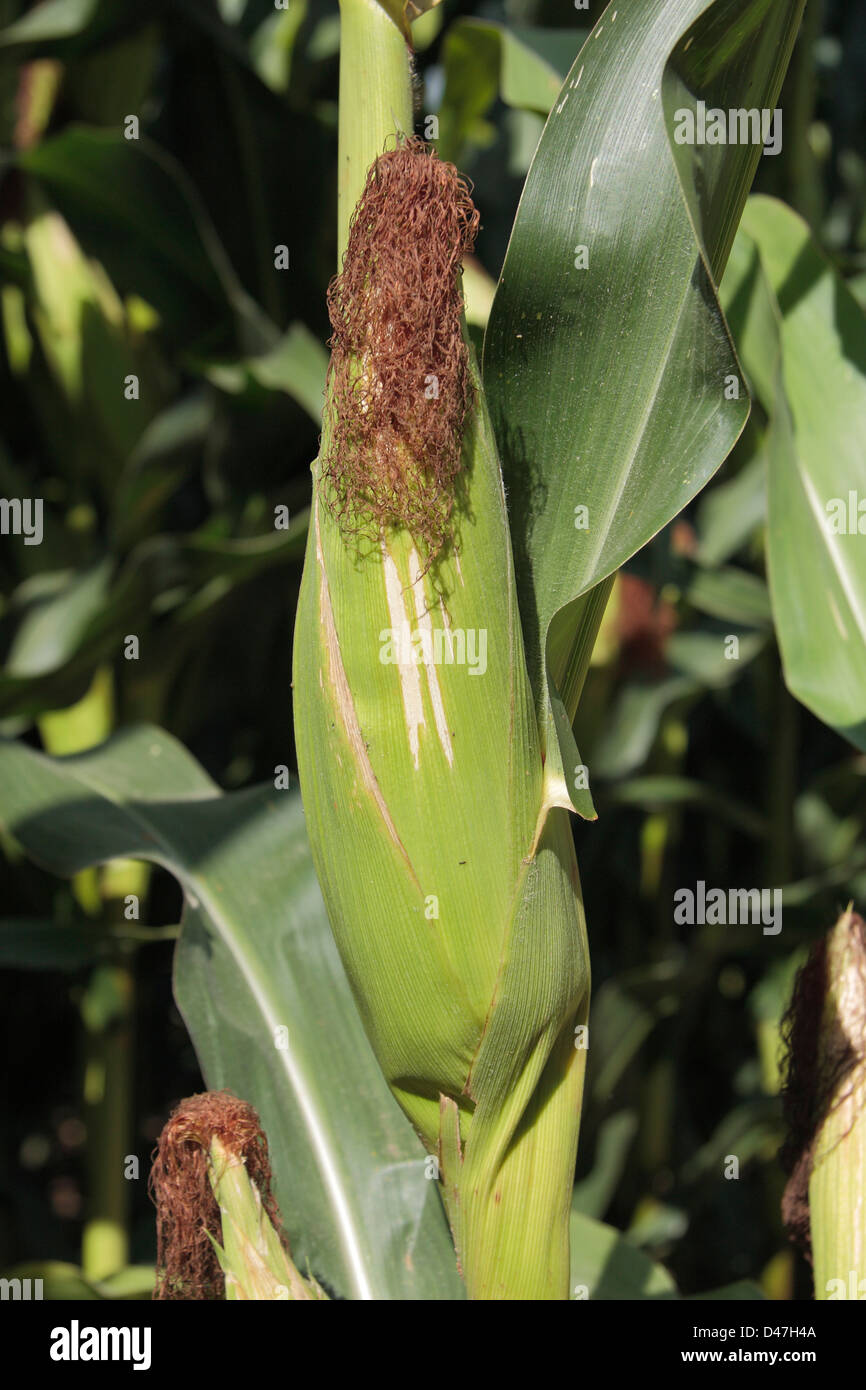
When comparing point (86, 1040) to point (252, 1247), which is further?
point (86, 1040)

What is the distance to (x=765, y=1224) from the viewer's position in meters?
2.21

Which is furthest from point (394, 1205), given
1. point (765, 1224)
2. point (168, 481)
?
point (765, 1224)

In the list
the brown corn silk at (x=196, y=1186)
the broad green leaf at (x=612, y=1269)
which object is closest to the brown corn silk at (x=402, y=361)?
the brown corn silk at (x=196, y=1186)

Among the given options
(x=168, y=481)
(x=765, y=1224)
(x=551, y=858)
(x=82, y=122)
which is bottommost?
(x=765, y=1224)

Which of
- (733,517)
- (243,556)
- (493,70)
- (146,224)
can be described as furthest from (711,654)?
(146,224)

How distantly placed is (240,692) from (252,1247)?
1.47m

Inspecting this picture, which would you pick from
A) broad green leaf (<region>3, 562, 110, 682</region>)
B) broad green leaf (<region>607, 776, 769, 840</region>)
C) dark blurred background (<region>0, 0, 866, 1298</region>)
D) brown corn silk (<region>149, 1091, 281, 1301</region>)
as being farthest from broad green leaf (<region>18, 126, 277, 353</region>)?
brown corn silk (<region>149, 1091, 281, 1301</region>)

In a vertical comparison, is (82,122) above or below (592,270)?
above

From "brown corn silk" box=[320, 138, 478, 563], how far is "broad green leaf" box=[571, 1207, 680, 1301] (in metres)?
0.89

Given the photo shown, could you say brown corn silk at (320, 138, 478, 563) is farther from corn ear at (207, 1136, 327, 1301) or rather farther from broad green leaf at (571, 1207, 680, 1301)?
broad green leaf at (571, 1207, 680, 1301)

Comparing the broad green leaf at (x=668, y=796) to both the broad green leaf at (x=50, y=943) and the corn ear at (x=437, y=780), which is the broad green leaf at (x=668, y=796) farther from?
the corn ear at (x=437, y=780)

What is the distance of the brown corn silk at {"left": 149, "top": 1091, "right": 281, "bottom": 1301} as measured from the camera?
2.39 feet

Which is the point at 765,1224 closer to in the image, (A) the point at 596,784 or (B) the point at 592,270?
(A) the point at 596,784

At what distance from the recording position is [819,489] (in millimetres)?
1056
